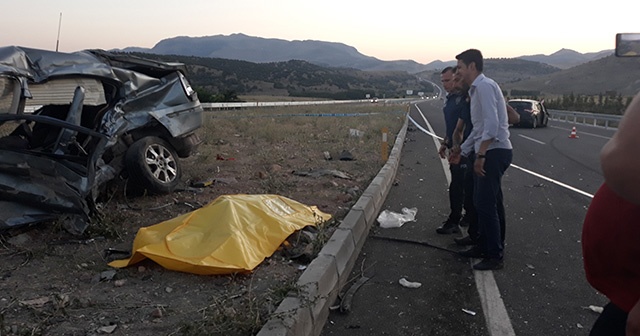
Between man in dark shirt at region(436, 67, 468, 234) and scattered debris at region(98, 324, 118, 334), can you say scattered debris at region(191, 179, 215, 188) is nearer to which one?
man in dark shirt at region(436, 67, 468, 234)

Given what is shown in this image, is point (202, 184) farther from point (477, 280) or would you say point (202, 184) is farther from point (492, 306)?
Result: point (492, 306)

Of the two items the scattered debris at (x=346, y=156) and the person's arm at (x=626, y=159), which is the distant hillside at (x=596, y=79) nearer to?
the scattered debris at (x=346, y=156)

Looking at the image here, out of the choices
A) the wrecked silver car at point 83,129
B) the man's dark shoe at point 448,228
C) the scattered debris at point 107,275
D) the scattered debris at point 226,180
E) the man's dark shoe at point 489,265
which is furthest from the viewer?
the scattered debris at point 226,180

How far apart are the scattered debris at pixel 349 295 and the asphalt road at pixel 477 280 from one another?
0.14ft

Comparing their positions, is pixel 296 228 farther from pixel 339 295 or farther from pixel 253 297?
pixel 253 297

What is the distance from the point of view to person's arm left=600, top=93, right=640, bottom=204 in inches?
56.0

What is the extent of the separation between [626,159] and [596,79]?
389 ft

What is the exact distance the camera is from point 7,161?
514 cm

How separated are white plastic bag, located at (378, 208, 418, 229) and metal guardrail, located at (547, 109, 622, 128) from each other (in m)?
21.7

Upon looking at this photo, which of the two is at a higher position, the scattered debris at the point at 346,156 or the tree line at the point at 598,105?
the tree line at the point at 598,105

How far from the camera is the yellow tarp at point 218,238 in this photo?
14.8 ft

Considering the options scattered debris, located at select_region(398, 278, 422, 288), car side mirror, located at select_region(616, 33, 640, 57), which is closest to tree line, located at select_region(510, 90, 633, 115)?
car side mirror, located at select_region(616, 33, 640, 57)

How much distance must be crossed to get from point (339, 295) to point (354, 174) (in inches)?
215

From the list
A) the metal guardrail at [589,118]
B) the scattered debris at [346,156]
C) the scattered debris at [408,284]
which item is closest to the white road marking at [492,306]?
the scattered debris at [408,284]
